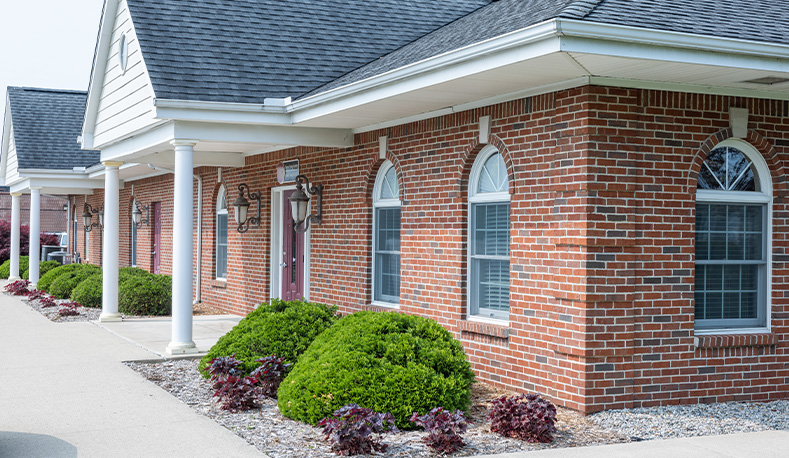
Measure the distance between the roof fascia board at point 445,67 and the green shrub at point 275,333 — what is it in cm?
236

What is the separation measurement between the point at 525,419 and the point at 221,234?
1173 centimetres

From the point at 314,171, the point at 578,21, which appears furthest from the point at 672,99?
the point at 314,171

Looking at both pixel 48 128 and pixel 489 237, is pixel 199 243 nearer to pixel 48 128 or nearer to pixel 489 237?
pixel 489 237

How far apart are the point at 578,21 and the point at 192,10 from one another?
8.07 metres

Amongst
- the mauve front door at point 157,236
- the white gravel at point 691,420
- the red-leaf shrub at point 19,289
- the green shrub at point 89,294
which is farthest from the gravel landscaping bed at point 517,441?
the red-leaf shrub at point 19,289

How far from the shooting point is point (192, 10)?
13023 millimetres

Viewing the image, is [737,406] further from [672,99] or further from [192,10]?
[192,10]

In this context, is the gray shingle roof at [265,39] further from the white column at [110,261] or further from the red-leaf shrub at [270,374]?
the red-leaf shrub at [270,374]

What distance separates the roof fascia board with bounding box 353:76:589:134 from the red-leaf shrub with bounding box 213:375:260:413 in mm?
3700

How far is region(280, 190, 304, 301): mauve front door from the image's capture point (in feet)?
46.4

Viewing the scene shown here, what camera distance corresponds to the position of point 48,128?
84.6ft

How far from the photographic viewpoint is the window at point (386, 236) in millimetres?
11328

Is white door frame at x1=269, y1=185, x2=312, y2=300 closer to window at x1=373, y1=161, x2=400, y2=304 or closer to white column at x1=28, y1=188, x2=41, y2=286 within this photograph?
window at x1=373, y1=161, x2=400, y2=304

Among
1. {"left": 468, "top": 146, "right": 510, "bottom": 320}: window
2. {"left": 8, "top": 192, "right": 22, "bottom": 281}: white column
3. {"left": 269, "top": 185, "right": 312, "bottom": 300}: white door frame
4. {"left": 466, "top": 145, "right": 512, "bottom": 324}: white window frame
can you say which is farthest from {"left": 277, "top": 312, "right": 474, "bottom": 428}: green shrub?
{"left": 8, "top": 192, "right": 22, "bottom": 281}: white column
